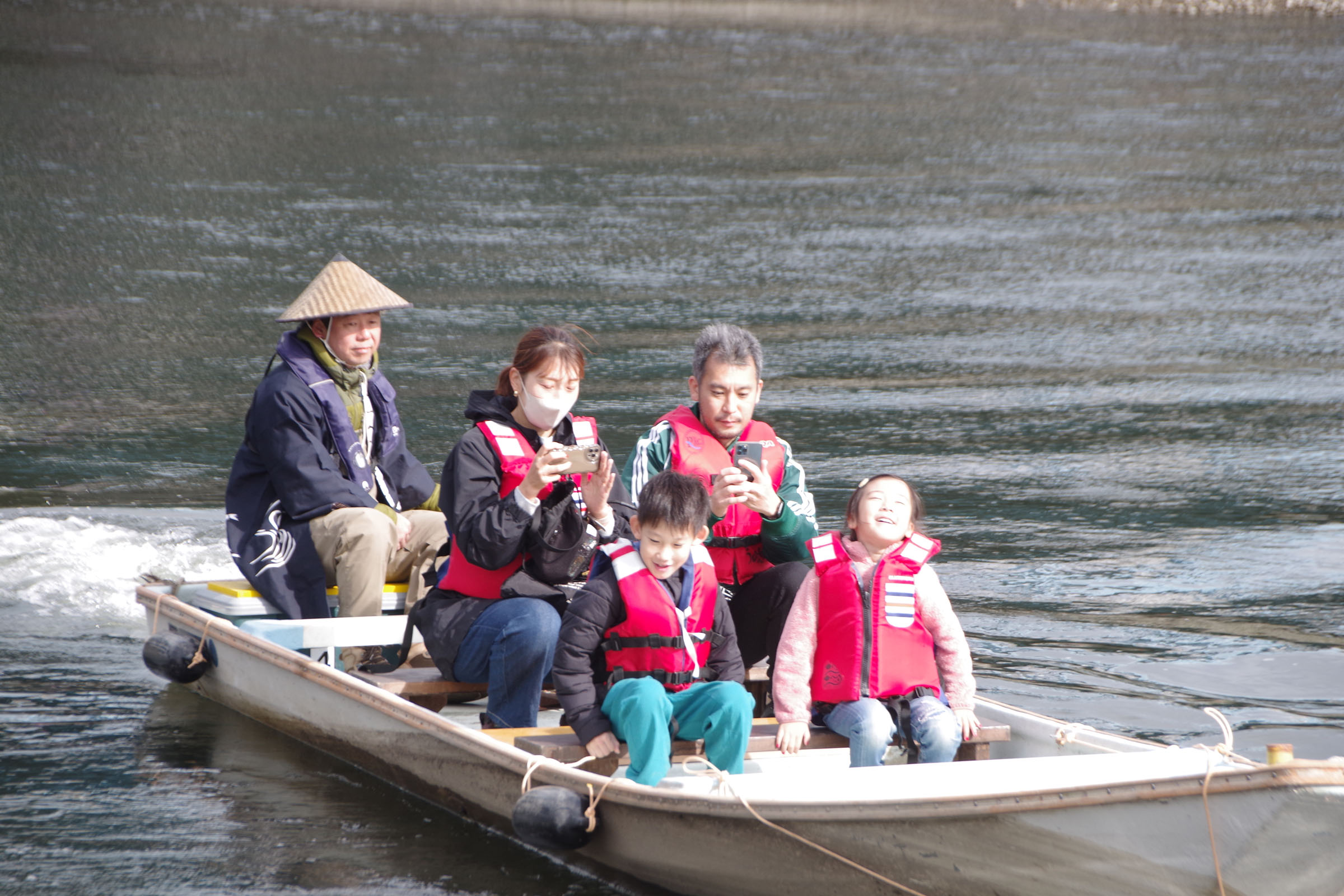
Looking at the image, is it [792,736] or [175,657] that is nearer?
[792,736]

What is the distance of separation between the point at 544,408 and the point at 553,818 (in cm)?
133

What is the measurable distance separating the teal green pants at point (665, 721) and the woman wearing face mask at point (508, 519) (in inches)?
22.9

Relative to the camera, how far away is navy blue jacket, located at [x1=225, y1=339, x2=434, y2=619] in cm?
625

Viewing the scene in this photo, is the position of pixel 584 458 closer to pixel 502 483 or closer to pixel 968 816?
pixel 502 483

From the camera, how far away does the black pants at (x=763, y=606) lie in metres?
5.61

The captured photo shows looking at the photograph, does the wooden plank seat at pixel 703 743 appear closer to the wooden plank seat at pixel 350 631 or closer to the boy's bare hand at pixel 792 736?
the boy's bare hand at pixel 792 736

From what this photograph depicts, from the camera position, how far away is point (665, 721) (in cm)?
485

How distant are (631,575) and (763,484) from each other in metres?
0.62

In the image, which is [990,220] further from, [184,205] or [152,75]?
[152,75]

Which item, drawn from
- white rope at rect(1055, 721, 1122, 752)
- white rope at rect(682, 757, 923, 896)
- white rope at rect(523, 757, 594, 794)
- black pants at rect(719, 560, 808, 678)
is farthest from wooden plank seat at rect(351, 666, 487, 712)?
white rope at rect(1055, 721, 1122, 752)

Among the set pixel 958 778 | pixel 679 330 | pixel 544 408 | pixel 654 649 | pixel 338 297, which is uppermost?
pixel 679 330

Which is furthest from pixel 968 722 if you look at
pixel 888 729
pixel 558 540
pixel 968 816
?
pixel 558 540

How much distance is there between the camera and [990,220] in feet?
65.6

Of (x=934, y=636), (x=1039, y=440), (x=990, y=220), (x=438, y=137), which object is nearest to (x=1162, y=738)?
(x=934, y=636)
